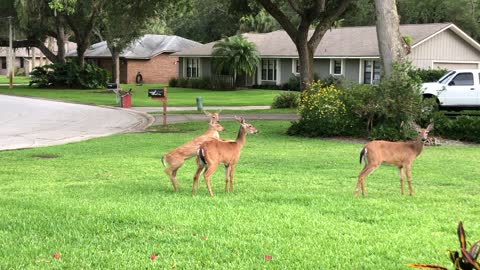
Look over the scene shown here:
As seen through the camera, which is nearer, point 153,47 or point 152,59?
point 152,59

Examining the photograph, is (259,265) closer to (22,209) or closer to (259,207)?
(259,207)

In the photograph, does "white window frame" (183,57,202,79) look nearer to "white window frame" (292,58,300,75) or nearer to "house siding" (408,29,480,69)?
"white window frame" (292,58,300,75)

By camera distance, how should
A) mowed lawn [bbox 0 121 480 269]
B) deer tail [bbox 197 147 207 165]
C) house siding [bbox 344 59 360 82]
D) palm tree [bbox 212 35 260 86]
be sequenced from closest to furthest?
1. mowed lawn [bbox 0 121 480 269]
2. deer tail [bbox 197 147 207 165]
3. house siding [bbox 344 59 360 82]
4. palm tree [bbox 212 35 260 86]

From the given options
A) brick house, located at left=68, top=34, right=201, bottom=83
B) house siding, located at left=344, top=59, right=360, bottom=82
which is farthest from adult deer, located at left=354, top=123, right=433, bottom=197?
brick house, located at left=68, top=34, right=201, bottom=83

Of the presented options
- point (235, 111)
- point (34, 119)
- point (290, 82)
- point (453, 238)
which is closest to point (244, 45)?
point (290, 82)

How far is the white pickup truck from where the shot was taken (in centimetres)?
2319

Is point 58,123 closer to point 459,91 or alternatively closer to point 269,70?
point 459,91

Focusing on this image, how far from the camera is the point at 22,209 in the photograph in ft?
23.2

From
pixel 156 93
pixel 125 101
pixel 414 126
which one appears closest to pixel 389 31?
pixel 414 126

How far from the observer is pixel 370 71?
4166 cm

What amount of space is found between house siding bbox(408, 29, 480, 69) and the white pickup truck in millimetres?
15532

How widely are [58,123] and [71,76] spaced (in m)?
27.3

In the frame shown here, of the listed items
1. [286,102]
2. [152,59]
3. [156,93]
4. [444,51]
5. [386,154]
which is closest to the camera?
[386,154]

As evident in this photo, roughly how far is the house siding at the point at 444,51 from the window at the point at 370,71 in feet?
10.2
